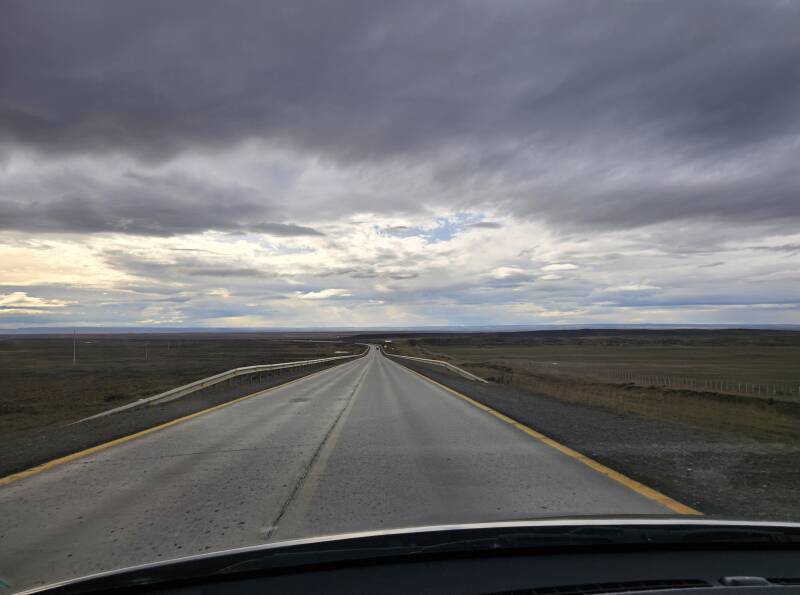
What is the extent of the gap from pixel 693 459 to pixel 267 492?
558 cm

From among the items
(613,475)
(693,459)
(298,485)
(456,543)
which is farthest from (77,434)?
(693,459)

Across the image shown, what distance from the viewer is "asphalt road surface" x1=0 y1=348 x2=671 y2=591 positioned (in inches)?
167

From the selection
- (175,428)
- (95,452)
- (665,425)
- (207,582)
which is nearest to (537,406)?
(665,425)

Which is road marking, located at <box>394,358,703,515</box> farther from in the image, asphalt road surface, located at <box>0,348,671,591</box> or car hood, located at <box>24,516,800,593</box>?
car hood, located at <box>24,516,800,593</box>

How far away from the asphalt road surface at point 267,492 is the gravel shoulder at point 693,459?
1.93 ft

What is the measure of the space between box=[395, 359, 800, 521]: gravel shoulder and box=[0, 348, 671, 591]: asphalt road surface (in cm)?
59

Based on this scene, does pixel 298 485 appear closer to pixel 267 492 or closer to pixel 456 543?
pixel 267 492

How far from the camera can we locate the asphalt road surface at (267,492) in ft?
13.9

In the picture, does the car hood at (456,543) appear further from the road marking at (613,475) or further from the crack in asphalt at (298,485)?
the road marking at (613,475)

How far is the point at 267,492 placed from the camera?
5.83 m

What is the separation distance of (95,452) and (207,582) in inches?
261

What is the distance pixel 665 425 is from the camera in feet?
36.1

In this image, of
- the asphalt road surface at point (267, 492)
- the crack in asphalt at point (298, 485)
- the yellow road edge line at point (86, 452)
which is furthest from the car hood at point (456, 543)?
the yellow road edge line at point (86, 452)

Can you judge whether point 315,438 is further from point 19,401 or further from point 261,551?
point 19,401
